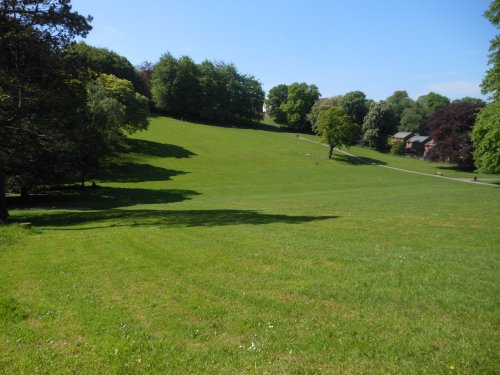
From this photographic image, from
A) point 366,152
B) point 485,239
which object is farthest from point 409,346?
point 366,152

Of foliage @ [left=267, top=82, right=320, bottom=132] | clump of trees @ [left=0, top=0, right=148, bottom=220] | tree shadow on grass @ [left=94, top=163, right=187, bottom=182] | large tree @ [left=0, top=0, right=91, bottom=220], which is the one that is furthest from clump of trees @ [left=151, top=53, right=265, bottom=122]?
large tree @ [left=0, top=0, right=91, bottom=220]

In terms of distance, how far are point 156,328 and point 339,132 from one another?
79.2 metres

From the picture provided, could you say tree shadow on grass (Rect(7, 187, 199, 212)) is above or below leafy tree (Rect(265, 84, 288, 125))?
below

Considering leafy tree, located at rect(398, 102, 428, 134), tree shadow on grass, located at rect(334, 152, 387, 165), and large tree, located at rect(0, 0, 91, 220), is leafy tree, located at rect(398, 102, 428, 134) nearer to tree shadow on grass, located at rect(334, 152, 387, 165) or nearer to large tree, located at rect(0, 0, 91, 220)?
tree shadow on grass, located at rect(334, 152, 387, 165)

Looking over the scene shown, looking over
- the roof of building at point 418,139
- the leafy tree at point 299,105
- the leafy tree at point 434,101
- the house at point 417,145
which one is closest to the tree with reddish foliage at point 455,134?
the house at point 417,145

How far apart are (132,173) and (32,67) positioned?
40201 mm

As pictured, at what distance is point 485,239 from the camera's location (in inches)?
610

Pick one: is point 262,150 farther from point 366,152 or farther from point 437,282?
point 437,282

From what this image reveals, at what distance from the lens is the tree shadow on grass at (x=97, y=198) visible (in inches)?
1428

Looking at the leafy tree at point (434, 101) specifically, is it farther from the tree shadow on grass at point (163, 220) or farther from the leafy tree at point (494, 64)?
the tree shadow on grass at point (163, 220)

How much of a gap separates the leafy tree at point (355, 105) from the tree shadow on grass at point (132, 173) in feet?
254

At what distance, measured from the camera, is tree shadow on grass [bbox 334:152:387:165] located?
272 ft

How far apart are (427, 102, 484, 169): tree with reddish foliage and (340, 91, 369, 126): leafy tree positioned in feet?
137

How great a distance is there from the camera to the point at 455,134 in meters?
77.3
